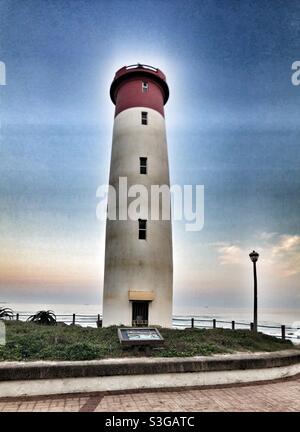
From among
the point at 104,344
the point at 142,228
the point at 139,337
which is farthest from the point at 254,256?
the point at 104,344

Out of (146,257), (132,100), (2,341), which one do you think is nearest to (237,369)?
(2,341)

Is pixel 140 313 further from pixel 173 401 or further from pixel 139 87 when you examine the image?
pixel 139 87

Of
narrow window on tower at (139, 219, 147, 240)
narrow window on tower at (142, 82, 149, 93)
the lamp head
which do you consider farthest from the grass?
narrow window on tower at (142, 82, 149, 93)

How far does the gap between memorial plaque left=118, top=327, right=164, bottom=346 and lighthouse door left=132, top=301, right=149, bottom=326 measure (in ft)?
22.0

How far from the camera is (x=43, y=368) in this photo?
709 centimetres

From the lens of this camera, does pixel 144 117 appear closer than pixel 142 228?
No

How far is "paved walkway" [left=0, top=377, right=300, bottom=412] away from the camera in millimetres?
6137

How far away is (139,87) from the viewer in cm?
1897

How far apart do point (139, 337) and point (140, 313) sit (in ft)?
23.9

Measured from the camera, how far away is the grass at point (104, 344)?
8.07 m

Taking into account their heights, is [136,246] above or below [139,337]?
above

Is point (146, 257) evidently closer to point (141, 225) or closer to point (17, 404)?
point (141, 225)

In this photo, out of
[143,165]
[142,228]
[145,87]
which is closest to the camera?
[142,228]
